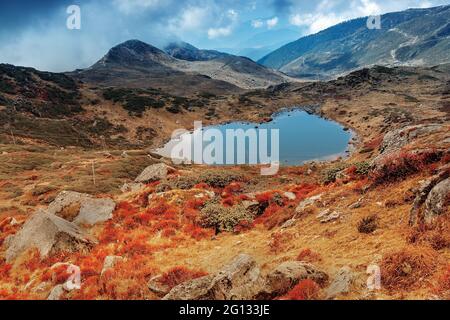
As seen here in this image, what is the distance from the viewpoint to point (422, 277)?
10.1 meters

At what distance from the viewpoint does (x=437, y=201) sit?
41.5 ft

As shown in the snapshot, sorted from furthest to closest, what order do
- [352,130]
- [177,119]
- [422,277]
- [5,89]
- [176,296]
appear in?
[177,119] < [5,89] < [352,130] < [176,296] < [422,277]

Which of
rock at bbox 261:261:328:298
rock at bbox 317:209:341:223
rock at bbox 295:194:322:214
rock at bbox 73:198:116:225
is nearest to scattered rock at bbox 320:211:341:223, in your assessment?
rock at bbox 317:209:341:223

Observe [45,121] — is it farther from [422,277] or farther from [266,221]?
[422,277]

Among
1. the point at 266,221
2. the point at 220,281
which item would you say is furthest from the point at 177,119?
the point at 220,281

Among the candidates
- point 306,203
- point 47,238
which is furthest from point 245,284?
point 47,238

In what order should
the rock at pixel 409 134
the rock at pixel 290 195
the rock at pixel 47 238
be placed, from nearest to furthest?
the rock at pixel 47 238
the rock at pixel 290 195
the rock at pixel 409 134

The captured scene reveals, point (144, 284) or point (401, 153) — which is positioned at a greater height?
point (401, 153)

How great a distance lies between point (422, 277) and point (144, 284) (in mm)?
9534

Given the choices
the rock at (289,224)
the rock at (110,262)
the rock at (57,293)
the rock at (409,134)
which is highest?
the rock at (409,134)

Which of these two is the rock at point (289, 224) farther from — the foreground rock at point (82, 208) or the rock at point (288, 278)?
the foreground rock at point (82, 208)

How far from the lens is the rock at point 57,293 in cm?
1462

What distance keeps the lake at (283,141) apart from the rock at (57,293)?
190 ft

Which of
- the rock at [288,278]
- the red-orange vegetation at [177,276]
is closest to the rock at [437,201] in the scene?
the rock at [288,278]
